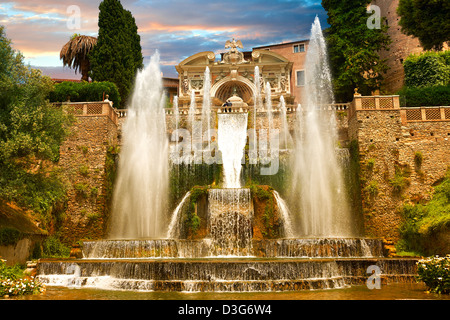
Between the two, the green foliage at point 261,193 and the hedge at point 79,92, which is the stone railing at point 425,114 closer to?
the green foliage at point 261,193

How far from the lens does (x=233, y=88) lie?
121 feet

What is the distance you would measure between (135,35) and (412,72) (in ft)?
73.1

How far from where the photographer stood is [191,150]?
25422 mm

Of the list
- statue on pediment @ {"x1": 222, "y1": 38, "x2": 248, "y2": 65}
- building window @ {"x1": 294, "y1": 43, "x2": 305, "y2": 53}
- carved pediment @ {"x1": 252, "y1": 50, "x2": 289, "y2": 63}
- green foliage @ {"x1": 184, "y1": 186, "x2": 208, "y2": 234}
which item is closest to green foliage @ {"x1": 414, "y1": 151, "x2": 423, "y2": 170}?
green foliage @ {"x1": 184, "y1": 186, "x2": 208, "y2": 234}

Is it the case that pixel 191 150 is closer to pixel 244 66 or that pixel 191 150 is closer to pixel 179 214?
pixel 179 214

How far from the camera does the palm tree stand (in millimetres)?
35406

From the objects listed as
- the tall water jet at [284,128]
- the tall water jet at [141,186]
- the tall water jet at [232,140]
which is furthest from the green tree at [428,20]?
the tall water jet at [141,186]

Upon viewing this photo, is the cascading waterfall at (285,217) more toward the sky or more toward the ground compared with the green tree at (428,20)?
more toward the ground

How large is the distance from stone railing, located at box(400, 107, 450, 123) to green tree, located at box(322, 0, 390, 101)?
25.2 feet

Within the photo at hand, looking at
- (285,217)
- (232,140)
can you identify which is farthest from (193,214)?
(232,140)

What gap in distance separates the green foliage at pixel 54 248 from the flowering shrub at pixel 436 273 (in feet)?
48.3

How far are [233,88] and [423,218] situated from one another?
69.6ft

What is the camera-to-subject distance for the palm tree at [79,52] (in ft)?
116
